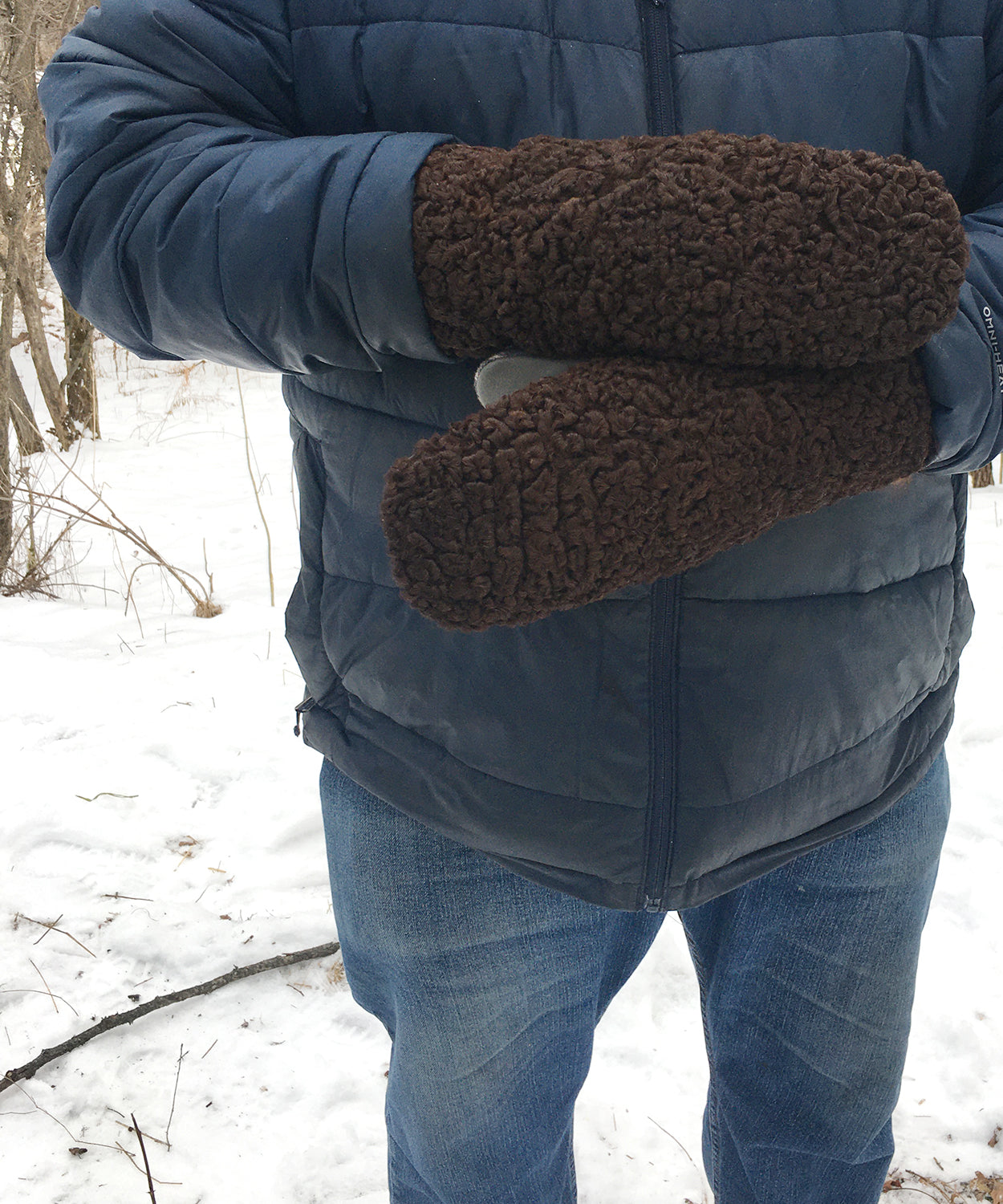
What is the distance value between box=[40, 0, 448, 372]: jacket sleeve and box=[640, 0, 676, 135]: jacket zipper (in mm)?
206

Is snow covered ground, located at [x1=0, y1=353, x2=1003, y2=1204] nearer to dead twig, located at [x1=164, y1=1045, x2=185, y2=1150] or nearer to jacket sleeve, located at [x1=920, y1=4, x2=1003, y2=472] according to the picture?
dead twig, located at [x1=164, y1=1045, x2=185, y2=1150]

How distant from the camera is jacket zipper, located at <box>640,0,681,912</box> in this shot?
0.77m

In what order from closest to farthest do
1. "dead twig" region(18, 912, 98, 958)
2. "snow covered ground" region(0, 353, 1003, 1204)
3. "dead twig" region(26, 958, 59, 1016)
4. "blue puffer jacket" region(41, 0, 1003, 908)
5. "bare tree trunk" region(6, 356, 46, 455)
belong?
"blue puffer jacket" region(41, 0, 1003, 908) < "snow covered ground" region(0, 353, 1003, 1204) < "dead twig" region(26, 958, 59, 1016) < "dead twig" region(18, 912, 98, 958) < "bare tree trunk" region(6, 356, 46, 455)

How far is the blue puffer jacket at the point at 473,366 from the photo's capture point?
2.36 ft

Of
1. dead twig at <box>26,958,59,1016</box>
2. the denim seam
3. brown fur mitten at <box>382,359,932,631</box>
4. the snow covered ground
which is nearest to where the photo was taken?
brown fur mitten at <box>382,359,932,631</box>

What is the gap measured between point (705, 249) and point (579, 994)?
28.9 inches

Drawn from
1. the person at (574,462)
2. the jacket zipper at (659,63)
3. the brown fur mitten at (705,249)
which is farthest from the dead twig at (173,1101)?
the jacket zipper at (659,63)

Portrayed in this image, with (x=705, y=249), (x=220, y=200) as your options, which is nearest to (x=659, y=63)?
(x=705, y=249)

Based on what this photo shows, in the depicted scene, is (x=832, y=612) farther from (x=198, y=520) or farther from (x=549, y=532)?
(x=198, y=520)

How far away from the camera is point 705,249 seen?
614 mm

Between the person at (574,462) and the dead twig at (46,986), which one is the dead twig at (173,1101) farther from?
the person at (574,462)

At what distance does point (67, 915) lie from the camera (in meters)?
2.01

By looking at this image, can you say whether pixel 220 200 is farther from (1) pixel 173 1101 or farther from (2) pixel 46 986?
(2) pixel 46 986

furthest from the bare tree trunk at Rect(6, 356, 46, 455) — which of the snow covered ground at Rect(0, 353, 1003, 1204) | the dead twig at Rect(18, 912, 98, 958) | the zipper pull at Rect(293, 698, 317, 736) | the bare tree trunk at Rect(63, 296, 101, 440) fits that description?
the zipper pull at Rect(293, 698, 317, 736)
